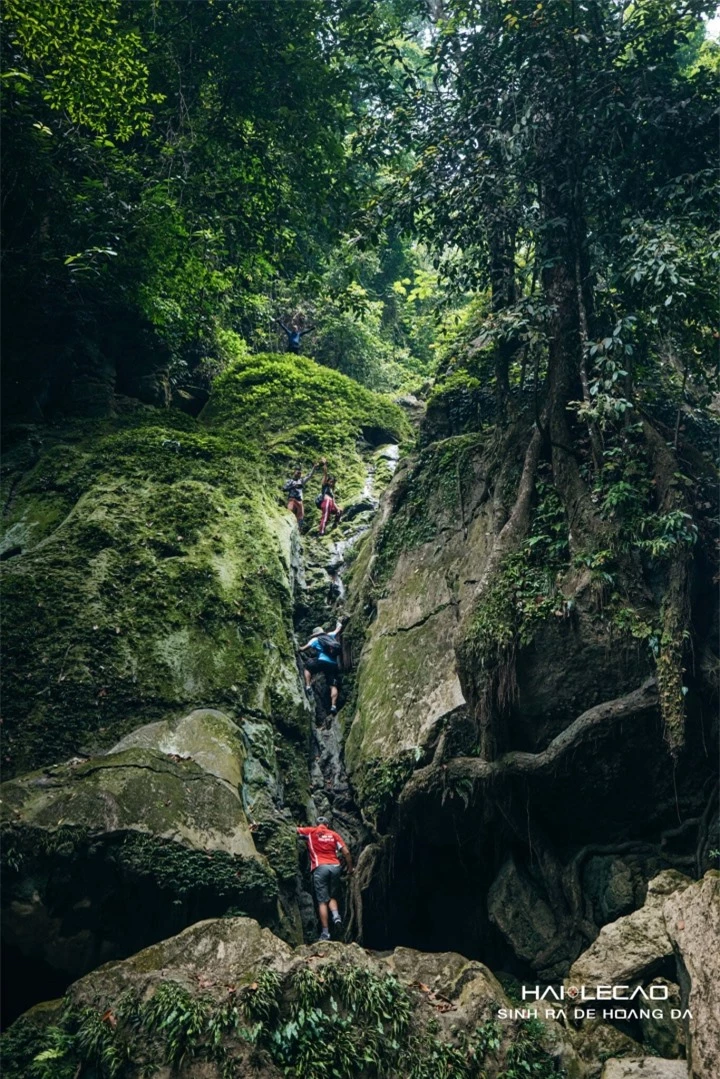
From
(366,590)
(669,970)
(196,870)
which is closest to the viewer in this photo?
(669,970)

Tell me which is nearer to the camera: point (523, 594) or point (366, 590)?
point (523, 594)

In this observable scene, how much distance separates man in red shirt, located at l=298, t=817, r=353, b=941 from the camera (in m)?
7.08

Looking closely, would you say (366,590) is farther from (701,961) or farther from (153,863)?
(701,961)

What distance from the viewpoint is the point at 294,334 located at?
1775 centimetres

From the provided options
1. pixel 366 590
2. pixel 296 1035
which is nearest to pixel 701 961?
pixel 296 1035

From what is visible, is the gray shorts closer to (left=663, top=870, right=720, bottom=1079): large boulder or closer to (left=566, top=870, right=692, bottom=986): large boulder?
(left=566, top=870, right=692, bottom=986): large boulder

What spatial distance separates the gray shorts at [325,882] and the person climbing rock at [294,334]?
13279 millimetres

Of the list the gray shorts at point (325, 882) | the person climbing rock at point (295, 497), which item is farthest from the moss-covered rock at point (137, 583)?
the gray shorts at point (325, 882)

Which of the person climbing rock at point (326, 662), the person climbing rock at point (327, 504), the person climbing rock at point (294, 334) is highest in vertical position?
the person climbing rock at point (294, 334)

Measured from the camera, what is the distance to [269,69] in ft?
→ 37.7

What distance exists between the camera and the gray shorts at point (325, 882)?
714 centimetres

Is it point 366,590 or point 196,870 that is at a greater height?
point 366,590

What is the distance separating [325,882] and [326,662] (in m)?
3.29

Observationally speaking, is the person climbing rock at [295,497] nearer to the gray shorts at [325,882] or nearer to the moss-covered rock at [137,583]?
the moss-covered rock at [137,583]
